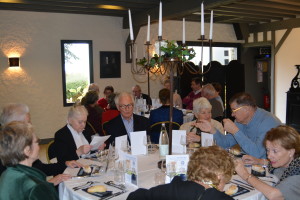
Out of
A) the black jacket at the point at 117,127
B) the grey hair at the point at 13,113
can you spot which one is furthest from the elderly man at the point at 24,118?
the black jacket at the point at 117,127

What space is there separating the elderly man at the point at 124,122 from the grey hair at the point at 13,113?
40.7 inches

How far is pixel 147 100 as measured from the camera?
8.52 meters

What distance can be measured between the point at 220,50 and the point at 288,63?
7.38ft

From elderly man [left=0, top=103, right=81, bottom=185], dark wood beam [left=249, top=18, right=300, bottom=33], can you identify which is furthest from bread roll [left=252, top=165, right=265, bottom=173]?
dark wood beam [left=249, top=18, right=300, bottom=33]

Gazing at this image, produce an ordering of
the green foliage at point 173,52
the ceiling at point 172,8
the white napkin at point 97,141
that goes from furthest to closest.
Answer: the ceiling at point 172,8
the white napkin at point 97,141
the green foliage at point 173,52

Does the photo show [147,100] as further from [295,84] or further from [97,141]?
[97,141]

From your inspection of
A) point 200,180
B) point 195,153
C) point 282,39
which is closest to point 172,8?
point 282,39

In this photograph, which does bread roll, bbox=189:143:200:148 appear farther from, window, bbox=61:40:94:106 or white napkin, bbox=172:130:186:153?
window, bbox=61:40:94:106

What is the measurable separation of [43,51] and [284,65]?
738 centimetres

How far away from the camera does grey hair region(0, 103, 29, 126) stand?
313 cm

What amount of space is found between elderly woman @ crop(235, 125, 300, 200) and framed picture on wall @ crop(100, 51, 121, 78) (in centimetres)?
696

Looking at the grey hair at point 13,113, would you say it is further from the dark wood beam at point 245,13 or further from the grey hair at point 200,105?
the dark wood beam at point 245,13

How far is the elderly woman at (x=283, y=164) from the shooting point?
2.19m

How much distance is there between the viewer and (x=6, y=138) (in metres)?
1.95
